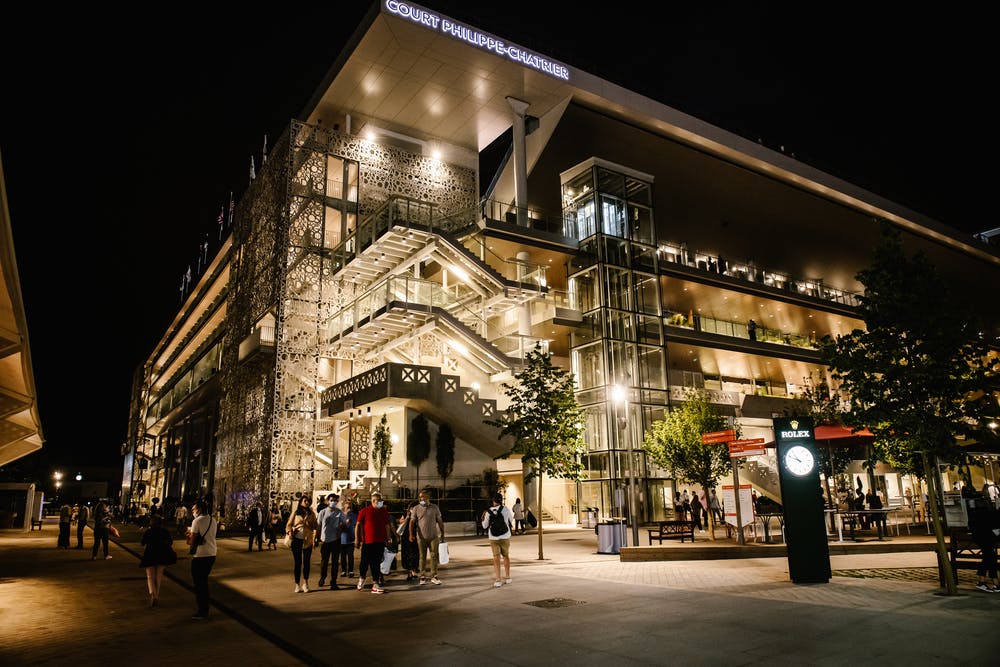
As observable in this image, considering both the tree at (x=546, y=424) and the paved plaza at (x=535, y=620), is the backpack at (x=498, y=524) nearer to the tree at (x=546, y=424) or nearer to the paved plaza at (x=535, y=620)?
the paved plaza at (x=535, y=620)

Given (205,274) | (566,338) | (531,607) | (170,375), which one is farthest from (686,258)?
(170,375)

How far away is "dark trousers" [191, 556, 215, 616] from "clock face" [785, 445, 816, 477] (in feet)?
34.0

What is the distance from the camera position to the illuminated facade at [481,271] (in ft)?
99.2

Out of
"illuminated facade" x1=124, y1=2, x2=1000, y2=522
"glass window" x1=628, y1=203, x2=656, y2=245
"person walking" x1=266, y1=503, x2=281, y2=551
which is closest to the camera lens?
"person walking" x1=266, y1=503, x2=281, y2=551

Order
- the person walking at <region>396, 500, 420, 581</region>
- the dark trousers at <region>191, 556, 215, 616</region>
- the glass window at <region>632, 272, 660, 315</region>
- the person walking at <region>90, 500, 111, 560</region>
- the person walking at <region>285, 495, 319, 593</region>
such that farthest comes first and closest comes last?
the glass window at <region>632, 272, 660, 315</region>
the person walking at <region>90, 500, 111, 560</region>
the person walking at <region>396, 500, 420, 581</region>
the person walking at <region>285, 495, 319, 593</region>
the dark trousers at <region>191, 556, 215, 616</region>

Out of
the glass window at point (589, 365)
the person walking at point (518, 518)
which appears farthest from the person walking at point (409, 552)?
the glass window at point (589, 365)

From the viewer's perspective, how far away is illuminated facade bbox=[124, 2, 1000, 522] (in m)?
30.2

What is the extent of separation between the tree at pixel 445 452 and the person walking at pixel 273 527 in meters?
6.94

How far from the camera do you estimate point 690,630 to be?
797 cm

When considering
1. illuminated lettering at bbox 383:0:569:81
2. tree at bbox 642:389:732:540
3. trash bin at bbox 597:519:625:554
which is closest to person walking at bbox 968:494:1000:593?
trash bin at bbox 597:519:625:554

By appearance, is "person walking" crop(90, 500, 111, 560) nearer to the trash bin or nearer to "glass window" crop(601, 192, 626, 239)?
the trash bin

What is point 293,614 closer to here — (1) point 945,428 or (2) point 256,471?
(1) point 945,428

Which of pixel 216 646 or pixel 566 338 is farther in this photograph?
pixel 566 338

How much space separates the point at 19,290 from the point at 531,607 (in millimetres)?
12245
